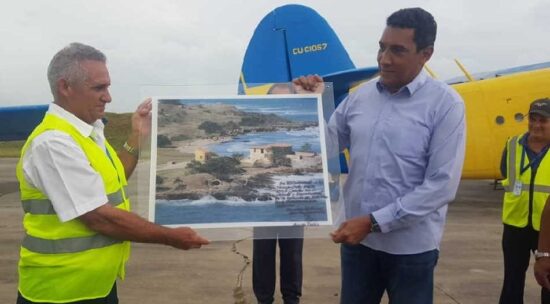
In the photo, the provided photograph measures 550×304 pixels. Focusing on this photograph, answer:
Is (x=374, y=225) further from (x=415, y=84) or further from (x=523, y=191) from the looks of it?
(x=523, y=191)

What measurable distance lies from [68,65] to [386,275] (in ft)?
4.96

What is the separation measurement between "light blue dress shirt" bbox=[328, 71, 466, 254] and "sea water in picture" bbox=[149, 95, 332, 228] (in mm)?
183

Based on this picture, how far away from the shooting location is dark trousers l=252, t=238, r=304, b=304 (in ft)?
12.3

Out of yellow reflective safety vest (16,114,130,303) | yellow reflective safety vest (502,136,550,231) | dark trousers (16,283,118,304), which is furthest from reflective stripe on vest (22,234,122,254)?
yellow reflective safety vest (502,136,550,231)

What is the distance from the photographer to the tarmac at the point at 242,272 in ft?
14.9

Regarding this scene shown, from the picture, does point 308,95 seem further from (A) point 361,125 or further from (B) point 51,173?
(B) point 51,173

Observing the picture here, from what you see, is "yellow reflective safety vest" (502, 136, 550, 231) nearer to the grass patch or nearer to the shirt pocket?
the shirt pocket

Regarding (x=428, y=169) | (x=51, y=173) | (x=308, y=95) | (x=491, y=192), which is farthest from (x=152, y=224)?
(x=491, y=192)

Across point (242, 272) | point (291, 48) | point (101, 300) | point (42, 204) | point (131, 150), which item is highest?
point (291, 48)

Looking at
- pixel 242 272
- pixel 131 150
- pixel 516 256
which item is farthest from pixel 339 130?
pixel 242 272

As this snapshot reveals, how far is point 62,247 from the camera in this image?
188cm

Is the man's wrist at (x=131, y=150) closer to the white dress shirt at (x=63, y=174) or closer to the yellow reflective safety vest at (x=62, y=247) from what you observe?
the yellow reflective safety vest at (x=62, y=247)

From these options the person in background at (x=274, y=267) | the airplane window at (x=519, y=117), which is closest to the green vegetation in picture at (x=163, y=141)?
the person in background at (x=274, y=267)

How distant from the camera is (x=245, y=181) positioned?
218cm
